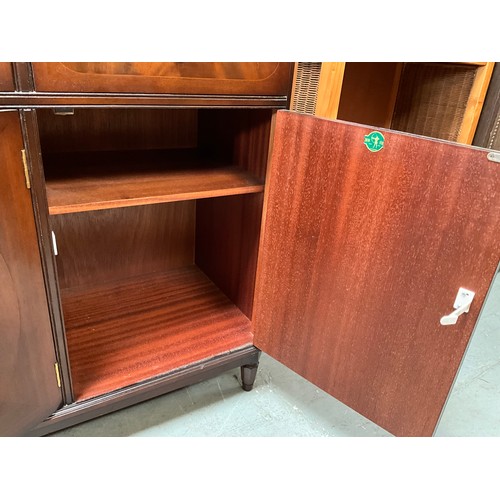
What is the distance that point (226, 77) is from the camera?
31.4 inches

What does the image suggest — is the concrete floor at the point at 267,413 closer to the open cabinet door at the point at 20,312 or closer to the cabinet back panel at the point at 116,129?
the open cabinet door at the point at 20,312

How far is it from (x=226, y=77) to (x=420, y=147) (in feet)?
1.29

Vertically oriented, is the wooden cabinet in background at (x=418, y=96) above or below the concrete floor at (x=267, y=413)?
above

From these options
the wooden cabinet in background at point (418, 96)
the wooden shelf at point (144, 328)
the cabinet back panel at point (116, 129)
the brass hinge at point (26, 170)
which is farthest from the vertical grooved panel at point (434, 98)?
the brass hinge at point (26, 170)

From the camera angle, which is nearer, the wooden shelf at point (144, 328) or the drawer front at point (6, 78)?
the drawer front at point (6, 78)

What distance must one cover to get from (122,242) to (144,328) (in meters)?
0.32

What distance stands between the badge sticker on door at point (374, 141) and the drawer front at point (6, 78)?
0.55m

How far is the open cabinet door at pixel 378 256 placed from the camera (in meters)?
0.60

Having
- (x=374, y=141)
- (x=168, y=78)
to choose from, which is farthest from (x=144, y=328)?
(x=374, y=141)

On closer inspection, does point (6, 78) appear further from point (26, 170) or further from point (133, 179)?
point (133, 179)

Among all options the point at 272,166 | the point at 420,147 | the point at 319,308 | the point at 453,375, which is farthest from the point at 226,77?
the point at 453,375

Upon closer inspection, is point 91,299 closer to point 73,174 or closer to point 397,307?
point 73,174

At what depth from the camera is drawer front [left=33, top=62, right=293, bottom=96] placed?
65cm

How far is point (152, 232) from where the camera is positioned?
54.1 inches
